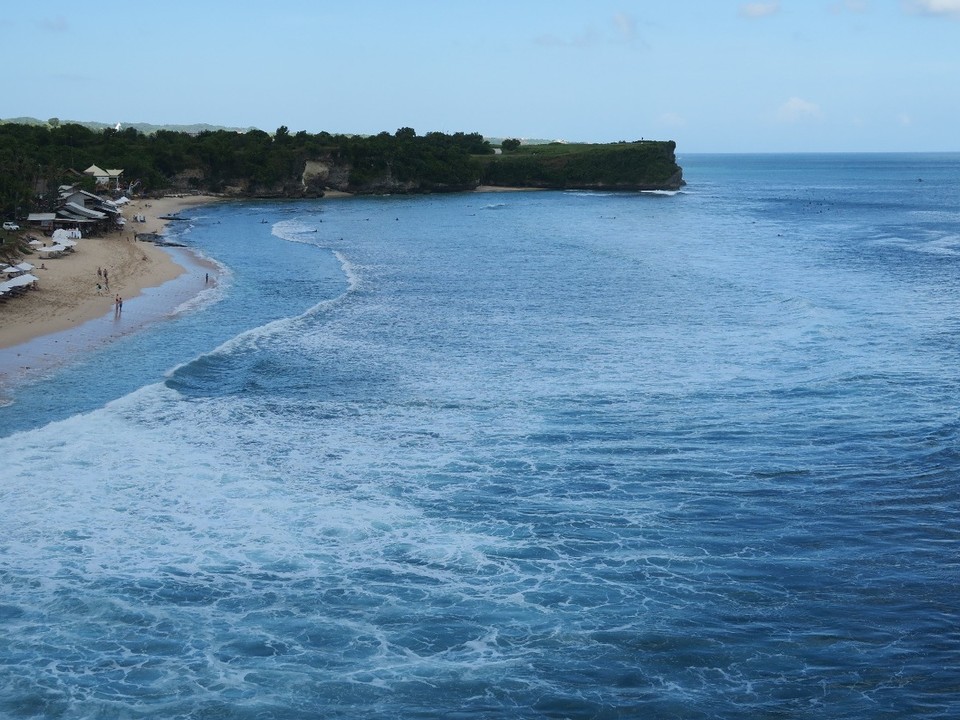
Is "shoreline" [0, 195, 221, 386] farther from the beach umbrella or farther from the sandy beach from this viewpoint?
the beach umbrella

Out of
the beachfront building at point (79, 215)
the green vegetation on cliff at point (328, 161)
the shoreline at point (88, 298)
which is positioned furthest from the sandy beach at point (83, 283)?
the green vegetation on cliff at point (328, 161)

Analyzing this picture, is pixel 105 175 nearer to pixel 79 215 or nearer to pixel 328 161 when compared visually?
pixel 79 215

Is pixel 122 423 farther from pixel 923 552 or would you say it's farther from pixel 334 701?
pixel 923 552

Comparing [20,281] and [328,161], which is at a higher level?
[328,161]

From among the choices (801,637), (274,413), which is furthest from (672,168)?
(801,637)

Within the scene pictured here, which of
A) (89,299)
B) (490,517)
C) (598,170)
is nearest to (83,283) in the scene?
(89,299)

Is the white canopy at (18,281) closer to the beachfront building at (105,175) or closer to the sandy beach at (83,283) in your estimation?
the sandy beach at (83,283)
